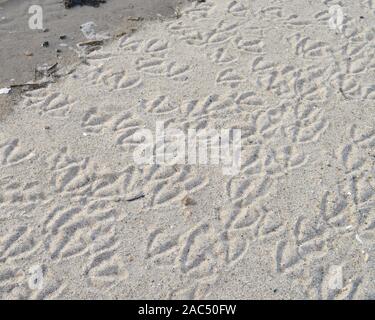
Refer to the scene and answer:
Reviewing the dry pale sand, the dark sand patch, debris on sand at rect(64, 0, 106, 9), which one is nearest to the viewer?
the dry pale sand

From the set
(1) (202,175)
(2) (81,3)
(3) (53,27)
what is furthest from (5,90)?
(1) (202,175)

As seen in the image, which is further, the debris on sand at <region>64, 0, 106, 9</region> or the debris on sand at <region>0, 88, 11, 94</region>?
the debris on sand at <region>64, 0, 106, 9</region>

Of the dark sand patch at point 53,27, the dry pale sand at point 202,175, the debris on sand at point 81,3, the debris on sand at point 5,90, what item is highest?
the debris on sand at point 81,3

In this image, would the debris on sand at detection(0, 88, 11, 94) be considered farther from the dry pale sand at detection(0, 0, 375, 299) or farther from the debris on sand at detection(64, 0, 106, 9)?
the debris on sand at detection(64, 0, 106, 9)

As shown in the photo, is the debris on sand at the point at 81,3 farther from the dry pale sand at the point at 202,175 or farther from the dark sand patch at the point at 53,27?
the dry pale sand at the point at 202,175

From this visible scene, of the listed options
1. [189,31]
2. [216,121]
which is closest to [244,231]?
[216,121]

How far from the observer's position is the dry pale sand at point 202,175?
370 cm

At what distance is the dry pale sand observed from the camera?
3699 mm

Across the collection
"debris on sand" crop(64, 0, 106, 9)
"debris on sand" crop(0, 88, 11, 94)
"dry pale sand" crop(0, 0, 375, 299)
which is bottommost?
"dry pale sand" crop(0, 0, 375, 299)

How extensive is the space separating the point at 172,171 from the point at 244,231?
31.4 inches

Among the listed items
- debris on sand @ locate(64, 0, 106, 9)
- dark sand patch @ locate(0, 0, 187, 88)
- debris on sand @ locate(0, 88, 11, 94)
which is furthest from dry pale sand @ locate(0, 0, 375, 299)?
debris on sand @ locate(64, 0, 106, 9)

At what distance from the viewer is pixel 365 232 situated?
3.95m

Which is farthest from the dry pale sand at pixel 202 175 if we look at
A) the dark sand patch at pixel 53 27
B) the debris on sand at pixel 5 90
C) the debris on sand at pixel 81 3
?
the debris on sand at pixel 81 3
